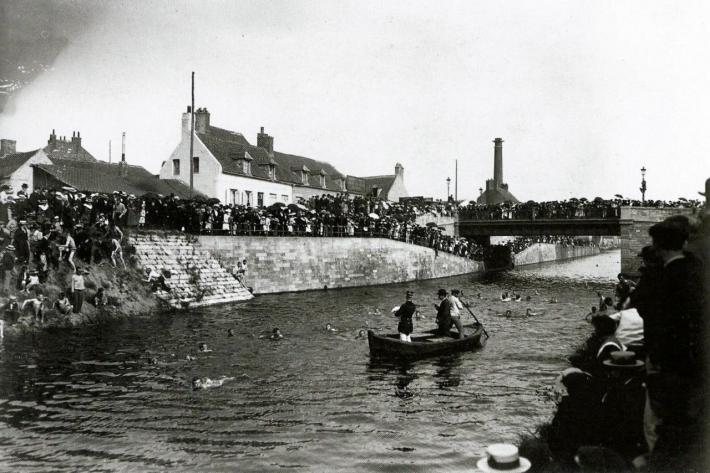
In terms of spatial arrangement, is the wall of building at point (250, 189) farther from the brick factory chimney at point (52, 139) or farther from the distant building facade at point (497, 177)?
the distant building facade at point (497, 177)

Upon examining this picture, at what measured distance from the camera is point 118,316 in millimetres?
22422

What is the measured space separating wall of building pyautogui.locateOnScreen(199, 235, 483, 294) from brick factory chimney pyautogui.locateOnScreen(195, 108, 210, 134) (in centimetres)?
1917

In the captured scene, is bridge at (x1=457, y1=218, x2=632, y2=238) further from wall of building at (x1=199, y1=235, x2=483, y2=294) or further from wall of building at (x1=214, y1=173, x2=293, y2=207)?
wall of building at (x1=214, y1=173, x2=293, y2=207)

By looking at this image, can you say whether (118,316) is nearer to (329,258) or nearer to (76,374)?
(76,374)

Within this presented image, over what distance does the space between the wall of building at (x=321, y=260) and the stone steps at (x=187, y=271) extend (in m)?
1.27

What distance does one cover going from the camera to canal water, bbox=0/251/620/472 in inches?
360

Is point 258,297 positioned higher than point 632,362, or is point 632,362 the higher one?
point 632,362

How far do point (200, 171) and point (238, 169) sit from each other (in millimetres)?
3273

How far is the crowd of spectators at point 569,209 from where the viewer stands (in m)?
46.3

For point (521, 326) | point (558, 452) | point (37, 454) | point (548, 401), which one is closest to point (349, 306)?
point (521, 326)

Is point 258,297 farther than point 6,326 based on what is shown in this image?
Yes

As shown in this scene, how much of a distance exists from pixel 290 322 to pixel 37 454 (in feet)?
47.9

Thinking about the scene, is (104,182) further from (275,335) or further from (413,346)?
(413,346)

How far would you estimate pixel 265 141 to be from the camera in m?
58.3
